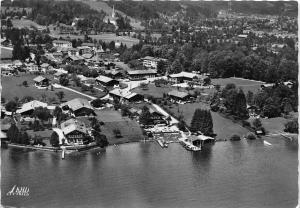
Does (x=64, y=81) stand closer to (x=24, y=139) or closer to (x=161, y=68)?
(x=161, y=68)

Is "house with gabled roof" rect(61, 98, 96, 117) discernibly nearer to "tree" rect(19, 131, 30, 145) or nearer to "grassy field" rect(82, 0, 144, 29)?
"tree" rect(19, 131, 30, 145)

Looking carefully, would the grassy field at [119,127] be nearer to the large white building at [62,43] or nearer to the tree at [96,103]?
the tree at [96,103]

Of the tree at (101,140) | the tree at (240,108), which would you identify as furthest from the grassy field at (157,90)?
the tree at (101,140)

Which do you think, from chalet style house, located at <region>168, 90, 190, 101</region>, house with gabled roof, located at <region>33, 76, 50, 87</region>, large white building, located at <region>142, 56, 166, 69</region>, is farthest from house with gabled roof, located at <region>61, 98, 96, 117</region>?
large white building, located at <region>142, 56, 166, 69</region>

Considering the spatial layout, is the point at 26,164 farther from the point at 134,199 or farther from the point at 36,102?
the point at 36,102

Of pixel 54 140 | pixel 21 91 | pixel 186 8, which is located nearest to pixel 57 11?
pixel 186 8
